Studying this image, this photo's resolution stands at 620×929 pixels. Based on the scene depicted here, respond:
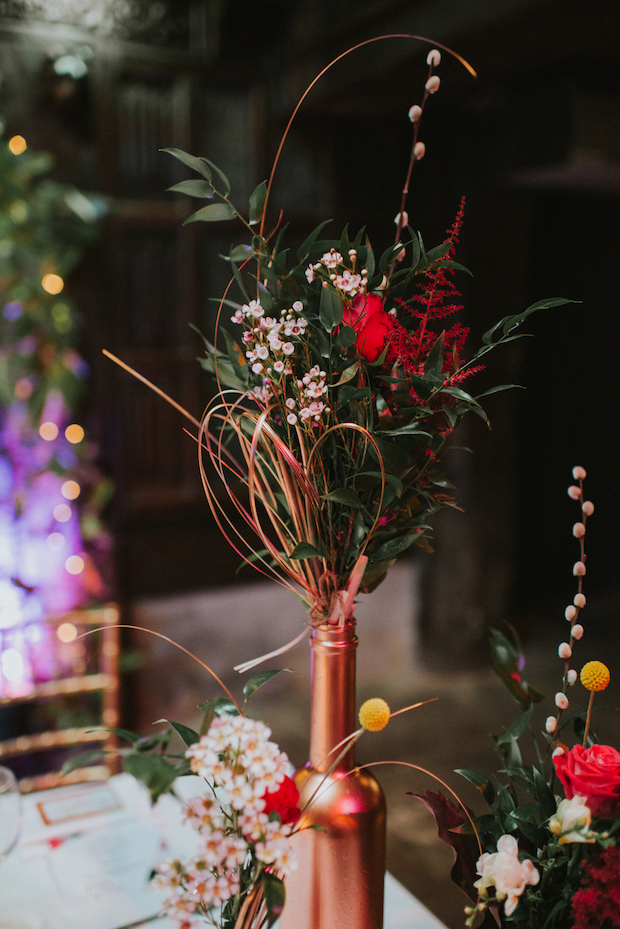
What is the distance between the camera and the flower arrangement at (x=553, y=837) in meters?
0.55

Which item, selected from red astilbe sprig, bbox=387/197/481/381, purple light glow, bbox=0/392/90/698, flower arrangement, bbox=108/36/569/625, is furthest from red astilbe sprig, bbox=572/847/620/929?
purple light glow, bbox=0/392/90/698

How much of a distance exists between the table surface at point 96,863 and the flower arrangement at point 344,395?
0.28m

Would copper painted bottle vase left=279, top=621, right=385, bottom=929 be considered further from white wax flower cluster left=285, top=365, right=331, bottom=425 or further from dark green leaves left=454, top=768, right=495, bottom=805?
white wax flower cluster left=285, top=365, right=331, bottom=425

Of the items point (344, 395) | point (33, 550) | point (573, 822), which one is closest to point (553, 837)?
point (573, 822)

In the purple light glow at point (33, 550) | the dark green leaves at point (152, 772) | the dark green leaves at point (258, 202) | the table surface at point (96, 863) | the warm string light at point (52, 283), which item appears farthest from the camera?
the warm string light at point (52, 283)

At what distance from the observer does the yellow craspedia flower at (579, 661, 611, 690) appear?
63cm

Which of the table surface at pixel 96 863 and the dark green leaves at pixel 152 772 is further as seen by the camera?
the table surface at pixel 96 863

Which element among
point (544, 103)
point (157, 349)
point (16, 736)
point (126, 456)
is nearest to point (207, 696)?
point (16, 736)

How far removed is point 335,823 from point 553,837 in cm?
18

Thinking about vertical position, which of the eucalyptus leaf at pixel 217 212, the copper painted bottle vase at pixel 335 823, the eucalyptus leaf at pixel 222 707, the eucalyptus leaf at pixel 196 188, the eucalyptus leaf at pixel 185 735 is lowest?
the copper painted bottle vase at pixel 335 823

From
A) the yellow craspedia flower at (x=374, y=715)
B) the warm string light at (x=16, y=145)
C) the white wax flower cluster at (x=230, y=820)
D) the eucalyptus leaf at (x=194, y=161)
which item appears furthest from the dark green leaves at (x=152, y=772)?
the warm string light at (x=16, y=145)

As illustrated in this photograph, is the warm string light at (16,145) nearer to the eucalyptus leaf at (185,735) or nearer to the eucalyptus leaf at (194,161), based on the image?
the eucalyptus leaf at (194,161)

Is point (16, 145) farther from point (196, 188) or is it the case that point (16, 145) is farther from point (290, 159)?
point (196, 188)

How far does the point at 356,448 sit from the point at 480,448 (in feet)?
9.46
